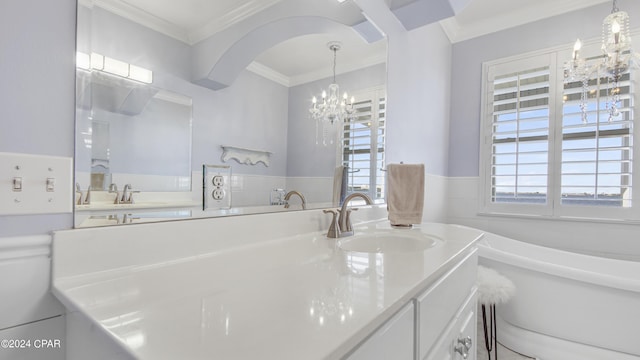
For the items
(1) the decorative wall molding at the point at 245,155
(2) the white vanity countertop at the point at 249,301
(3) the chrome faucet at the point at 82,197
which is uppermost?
(1) the decorative wall molding at the point at 245,155

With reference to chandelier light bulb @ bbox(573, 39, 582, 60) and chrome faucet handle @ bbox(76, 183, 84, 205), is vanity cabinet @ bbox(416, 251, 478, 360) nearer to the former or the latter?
chrome faucet handle @ bbox(76, 183, 84, 205)

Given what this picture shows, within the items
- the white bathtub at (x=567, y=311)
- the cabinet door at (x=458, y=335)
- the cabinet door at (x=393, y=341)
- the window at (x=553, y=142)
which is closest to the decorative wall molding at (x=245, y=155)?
the cabinet door at (x=393, y=341)

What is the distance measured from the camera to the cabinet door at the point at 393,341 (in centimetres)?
46

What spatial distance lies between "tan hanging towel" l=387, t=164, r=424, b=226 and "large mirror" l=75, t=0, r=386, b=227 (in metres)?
0.31

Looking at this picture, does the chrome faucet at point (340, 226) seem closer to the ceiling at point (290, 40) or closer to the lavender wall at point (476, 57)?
the ceiling at point (290, 40)

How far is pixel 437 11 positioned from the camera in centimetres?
179

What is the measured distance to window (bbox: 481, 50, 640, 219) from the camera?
7.41 ft

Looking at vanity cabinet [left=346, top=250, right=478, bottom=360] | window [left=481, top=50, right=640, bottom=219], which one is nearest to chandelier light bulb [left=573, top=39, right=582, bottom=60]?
window [left=481, top=50, right=640, bottom=219]

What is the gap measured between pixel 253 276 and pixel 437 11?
193cm

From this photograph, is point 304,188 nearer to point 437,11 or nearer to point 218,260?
point 218,260

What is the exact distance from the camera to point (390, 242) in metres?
1.37

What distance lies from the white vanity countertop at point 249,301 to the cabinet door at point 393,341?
0.03 metres

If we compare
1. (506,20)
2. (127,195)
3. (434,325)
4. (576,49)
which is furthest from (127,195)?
(506,20)

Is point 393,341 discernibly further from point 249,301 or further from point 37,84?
point 37,84
